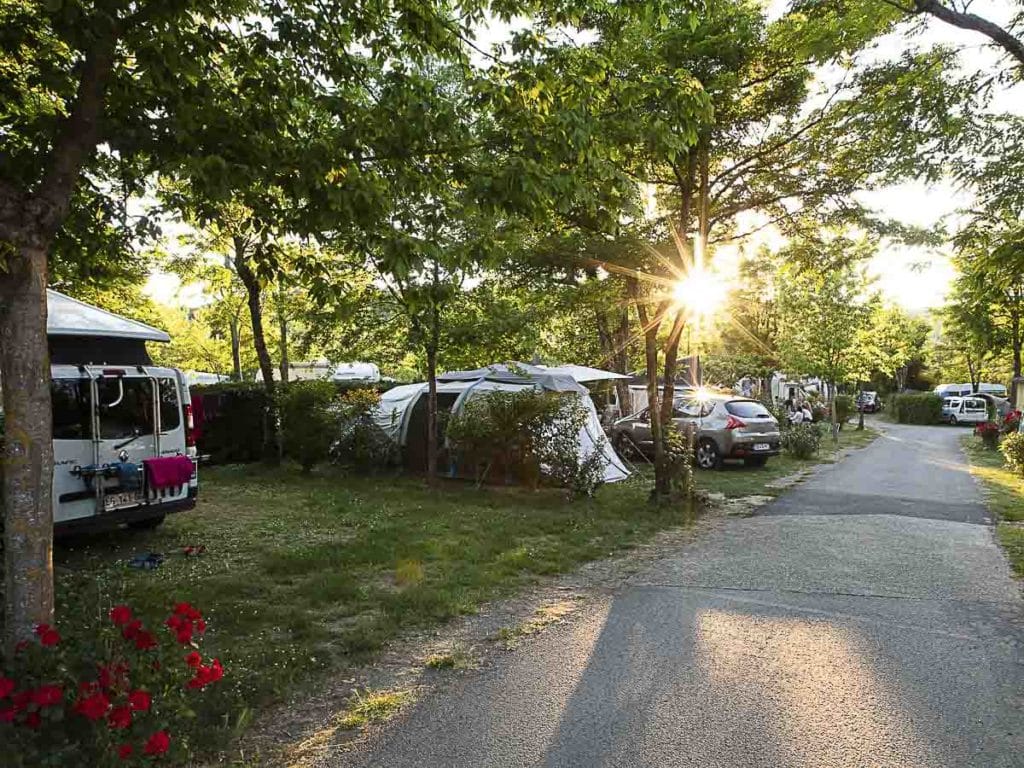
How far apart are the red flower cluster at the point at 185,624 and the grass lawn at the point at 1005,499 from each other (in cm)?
683

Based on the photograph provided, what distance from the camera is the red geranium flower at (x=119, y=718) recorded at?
271 cm

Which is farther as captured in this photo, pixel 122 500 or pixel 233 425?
pixel 233 425

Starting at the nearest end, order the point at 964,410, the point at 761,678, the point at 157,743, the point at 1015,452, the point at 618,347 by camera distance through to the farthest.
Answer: the point at 157,743 < the point at 761,678 < the point at 1015,452 < the point at 618,347 < the point at 964,410

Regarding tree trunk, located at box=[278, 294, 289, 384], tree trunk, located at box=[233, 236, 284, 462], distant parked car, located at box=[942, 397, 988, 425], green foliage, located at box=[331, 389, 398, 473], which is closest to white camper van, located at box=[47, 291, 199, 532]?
green foliage, located at box=[331, 389, 398, 473]

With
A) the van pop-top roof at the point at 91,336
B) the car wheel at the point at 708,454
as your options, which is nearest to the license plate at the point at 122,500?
the van pop-top roof at the point at 91,336

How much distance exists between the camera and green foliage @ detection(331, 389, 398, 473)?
1334 cm

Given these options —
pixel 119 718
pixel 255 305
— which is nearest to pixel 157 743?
pixel 119 718

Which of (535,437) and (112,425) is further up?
(112,425)

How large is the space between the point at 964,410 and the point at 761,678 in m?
42.9

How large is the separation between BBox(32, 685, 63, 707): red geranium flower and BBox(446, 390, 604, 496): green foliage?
27.5 feet

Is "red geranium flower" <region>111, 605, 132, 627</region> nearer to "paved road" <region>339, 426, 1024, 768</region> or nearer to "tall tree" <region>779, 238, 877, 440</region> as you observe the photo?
"paved road" <region>339, 426, 1024, 768</region>

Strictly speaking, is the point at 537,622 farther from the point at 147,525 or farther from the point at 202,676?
the point at 147,525

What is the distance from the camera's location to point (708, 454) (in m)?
15.6

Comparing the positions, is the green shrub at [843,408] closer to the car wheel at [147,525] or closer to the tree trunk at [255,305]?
the tree trunk at [255,305]
